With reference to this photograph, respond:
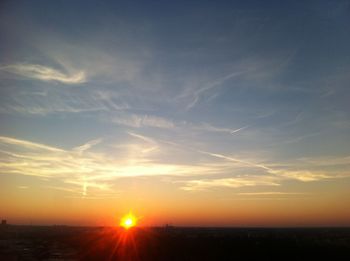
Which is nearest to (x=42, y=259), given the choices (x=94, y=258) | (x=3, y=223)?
(x=94, y=258)

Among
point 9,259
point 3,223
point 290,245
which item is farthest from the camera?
point 3,223

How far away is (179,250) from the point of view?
145ft

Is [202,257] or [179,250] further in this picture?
[179,250]

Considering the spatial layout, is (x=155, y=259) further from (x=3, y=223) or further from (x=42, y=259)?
(x=3, y=223)

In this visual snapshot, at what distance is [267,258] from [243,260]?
7.38 feet

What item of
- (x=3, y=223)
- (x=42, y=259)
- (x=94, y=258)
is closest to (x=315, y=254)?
(x=94, y=258)

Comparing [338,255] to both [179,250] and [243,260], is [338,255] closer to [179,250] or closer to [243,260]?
[243,260]

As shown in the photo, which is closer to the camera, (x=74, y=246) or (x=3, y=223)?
(x=74, y=246)

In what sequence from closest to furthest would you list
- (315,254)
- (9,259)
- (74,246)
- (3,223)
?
(9,259) → (315,254) → (74,246) → (3,223)

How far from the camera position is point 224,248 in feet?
144

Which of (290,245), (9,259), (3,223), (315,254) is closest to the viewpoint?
(9,259)

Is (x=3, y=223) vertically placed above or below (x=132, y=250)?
above

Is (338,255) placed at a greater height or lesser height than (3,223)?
lesser

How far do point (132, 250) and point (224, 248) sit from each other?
10.4m
